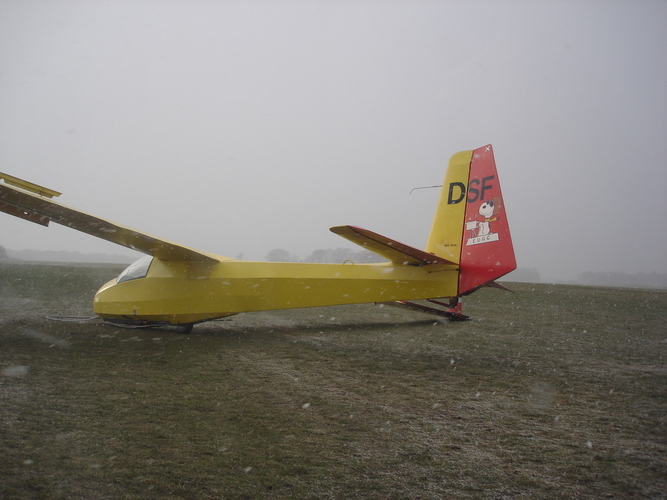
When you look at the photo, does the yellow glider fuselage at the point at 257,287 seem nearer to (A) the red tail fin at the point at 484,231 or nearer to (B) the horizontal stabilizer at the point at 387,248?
(B) the horizontal stabilizer at the point at 387,248

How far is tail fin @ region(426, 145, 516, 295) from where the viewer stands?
6242 mm

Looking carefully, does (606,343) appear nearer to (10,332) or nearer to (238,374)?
(238,374)

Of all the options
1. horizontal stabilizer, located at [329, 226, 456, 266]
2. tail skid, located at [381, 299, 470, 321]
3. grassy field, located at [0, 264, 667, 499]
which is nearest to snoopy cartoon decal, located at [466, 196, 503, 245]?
horizontal stabilizer, located at [329, 226, 456, 266]

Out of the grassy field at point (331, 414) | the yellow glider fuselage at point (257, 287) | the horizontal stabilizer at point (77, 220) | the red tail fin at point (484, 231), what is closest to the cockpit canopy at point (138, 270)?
the yellow glider fuselage at point (257, 287)

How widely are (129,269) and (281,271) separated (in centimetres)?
310

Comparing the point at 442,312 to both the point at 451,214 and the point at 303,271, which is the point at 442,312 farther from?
the point at 303,271

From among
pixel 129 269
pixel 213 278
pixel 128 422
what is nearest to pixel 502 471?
pixel 128 422

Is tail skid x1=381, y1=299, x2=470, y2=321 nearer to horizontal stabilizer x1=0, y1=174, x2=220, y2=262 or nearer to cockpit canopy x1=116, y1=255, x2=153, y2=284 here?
horizontal stabilizer x1=0, y1=174, x2=220, y2=262

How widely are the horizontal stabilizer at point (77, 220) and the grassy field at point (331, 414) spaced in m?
1.52

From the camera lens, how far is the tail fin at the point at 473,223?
246 inches

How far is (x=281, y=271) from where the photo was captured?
6.99 meters

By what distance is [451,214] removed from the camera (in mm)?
7156

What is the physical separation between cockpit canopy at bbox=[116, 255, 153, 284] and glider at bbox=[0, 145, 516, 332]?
25mm

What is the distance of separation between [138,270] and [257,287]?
242 cm
